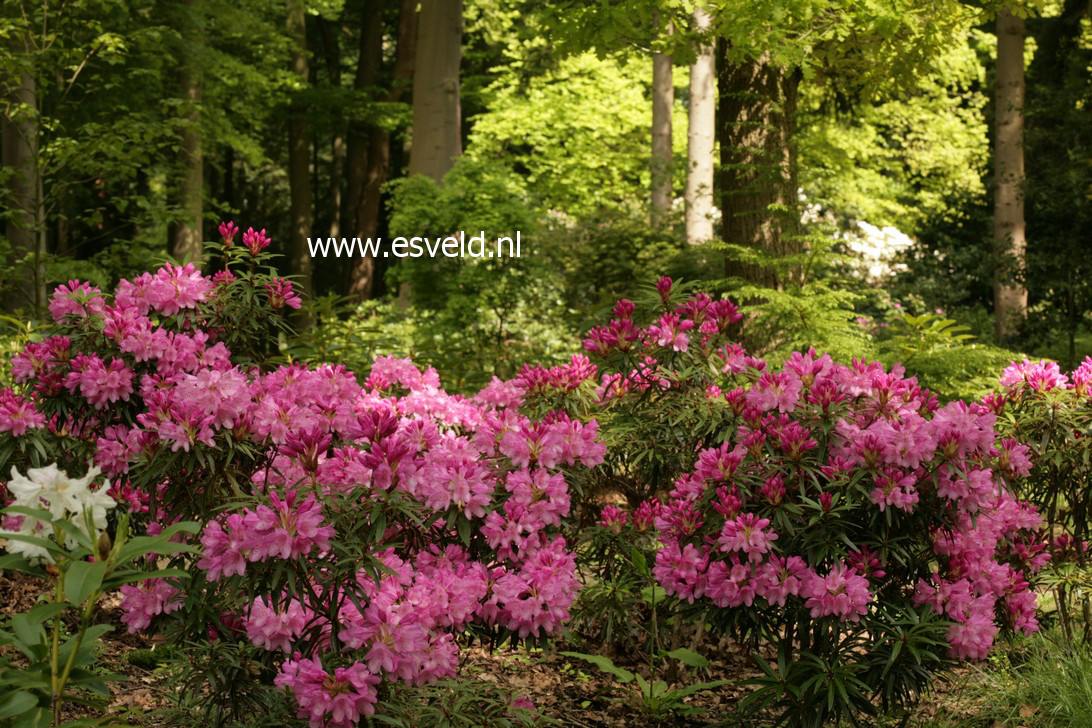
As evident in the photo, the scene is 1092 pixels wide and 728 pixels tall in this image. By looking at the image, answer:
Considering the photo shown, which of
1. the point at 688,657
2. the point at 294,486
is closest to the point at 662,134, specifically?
the point at 688,657

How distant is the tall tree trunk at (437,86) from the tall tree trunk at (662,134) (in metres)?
3.29

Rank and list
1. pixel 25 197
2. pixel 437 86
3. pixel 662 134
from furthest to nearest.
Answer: pixel 662 134, pixel 437 86, pixel 25 197

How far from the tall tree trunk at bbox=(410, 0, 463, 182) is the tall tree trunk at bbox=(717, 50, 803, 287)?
5378mm

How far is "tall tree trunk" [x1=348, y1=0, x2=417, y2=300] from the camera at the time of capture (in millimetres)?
18078

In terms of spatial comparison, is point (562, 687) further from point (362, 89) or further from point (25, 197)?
point (362, 89)

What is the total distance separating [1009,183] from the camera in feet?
40.7

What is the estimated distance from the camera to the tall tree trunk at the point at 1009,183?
12102mm

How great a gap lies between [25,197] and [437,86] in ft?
16.4

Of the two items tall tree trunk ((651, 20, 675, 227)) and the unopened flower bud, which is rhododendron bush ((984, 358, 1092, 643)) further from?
tall tree trunk ((651, 20, 675, 227))

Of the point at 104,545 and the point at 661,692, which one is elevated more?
the point at 104,545

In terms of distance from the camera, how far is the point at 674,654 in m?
3.89

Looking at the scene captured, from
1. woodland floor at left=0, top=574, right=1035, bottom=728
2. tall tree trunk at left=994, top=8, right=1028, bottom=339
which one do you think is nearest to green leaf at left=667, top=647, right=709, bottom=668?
woodland floor at left=0, top=574, right=1035, bottom=728

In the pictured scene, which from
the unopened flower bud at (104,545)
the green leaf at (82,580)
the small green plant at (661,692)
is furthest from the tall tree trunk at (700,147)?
the green leaf at (82,580)

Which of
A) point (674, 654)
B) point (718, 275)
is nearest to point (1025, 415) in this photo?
point (674, 654)
